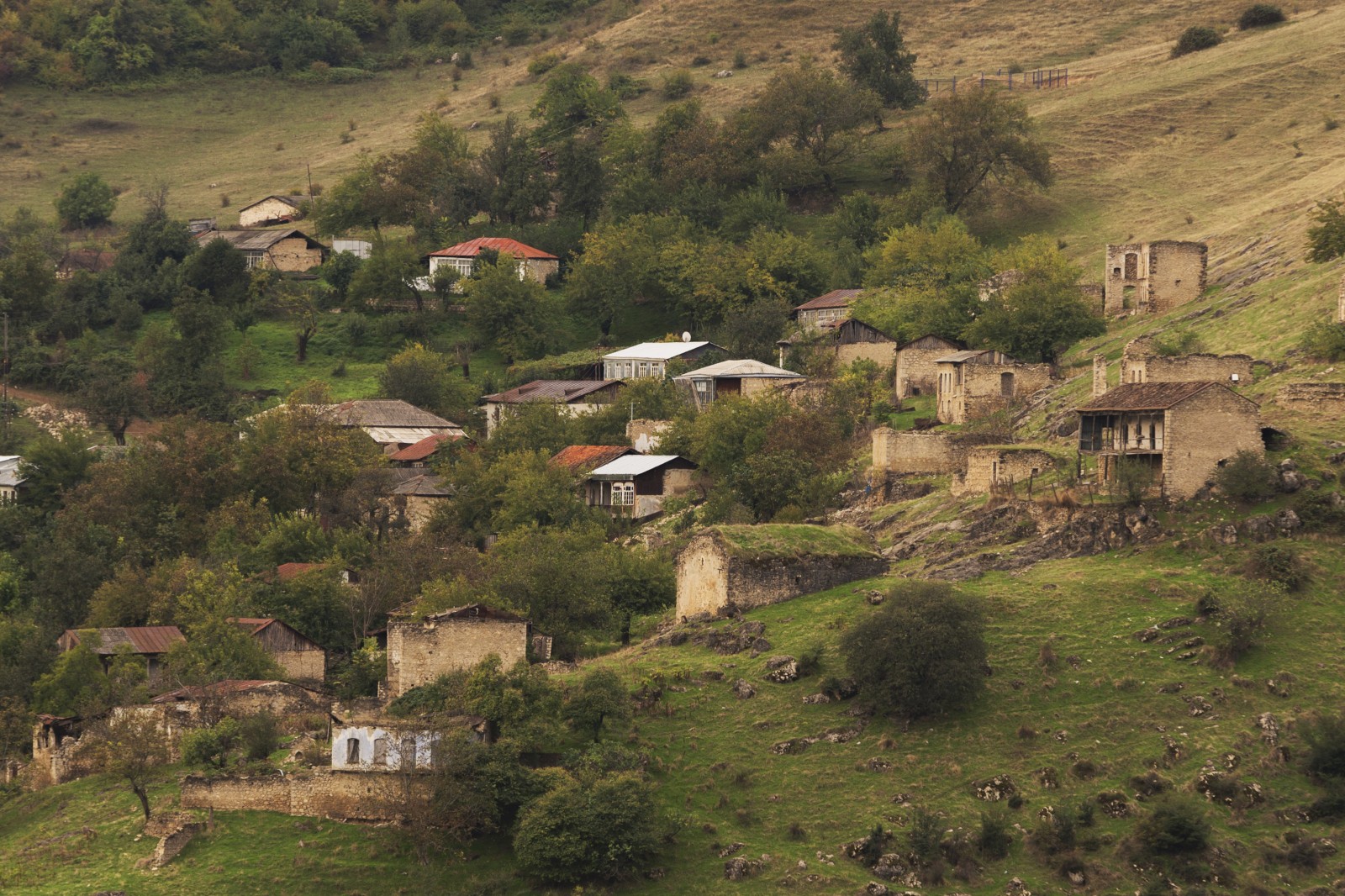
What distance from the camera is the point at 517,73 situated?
144875 mm

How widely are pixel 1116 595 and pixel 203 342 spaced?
55.9 m

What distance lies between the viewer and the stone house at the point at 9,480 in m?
74.9

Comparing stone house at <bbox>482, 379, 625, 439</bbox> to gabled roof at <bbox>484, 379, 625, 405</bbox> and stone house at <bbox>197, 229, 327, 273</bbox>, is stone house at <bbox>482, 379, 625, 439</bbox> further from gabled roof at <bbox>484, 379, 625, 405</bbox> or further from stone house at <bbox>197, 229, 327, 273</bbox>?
stone house at <bbox>197, 229, 327, 273</bbox>

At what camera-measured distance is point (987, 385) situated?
62.5m

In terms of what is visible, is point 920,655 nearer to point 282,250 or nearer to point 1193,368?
point 1193,368

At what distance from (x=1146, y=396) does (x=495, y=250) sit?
56656mm

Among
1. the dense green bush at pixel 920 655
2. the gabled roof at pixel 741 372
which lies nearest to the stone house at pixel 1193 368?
the dense green bush at pixel 920 655

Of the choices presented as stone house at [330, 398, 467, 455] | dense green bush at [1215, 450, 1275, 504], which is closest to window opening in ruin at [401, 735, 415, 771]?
→ dense green bush at [1215, 450, 1275, 504]

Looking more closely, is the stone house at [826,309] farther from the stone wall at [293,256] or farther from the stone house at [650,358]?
the stone wall at [293,256]

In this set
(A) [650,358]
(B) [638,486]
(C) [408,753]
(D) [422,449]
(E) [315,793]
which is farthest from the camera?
(A) [650,358]

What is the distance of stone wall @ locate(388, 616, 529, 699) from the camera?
150 feet

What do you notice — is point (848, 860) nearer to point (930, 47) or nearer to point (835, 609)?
point (835, 609)

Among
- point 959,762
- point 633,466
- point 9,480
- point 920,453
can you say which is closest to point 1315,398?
point 920,453

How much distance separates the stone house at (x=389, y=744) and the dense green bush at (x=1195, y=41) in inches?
3323
